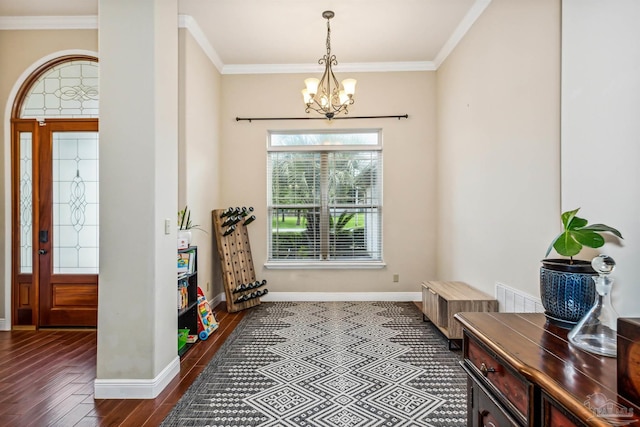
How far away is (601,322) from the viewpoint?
47.4 inches

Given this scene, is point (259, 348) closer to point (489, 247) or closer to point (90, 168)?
point (489, 247)

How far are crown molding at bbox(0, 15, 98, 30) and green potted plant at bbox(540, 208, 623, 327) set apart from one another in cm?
485

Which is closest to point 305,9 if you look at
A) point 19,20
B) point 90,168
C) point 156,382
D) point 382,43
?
point 382,43

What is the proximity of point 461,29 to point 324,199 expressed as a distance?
271 cm

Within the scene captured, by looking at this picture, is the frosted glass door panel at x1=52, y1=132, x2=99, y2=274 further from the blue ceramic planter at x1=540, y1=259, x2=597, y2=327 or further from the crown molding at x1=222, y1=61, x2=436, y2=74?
the blue ceramic planter at x1=540, y1=259, x2=597, y2=327

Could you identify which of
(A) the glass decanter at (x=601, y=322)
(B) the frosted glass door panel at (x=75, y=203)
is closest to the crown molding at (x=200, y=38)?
(B) the frosted glass door panel at (x=75, y=203)

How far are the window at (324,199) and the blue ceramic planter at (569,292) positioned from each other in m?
3.52

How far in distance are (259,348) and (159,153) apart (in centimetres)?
199

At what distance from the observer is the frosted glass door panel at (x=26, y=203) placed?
151 inches

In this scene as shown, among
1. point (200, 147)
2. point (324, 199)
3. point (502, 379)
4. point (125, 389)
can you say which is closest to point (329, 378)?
point (125, 389)

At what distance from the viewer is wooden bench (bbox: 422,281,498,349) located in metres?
3.17

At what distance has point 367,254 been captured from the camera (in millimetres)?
5055

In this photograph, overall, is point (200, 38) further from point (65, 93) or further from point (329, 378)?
point (329, 378)

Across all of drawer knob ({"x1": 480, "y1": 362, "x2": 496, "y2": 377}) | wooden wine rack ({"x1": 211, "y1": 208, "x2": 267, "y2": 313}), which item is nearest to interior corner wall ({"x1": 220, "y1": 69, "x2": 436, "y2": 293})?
wooden wine rack ({"x1": 211, "y1": 208, "x2": 267, "y2": 313})
